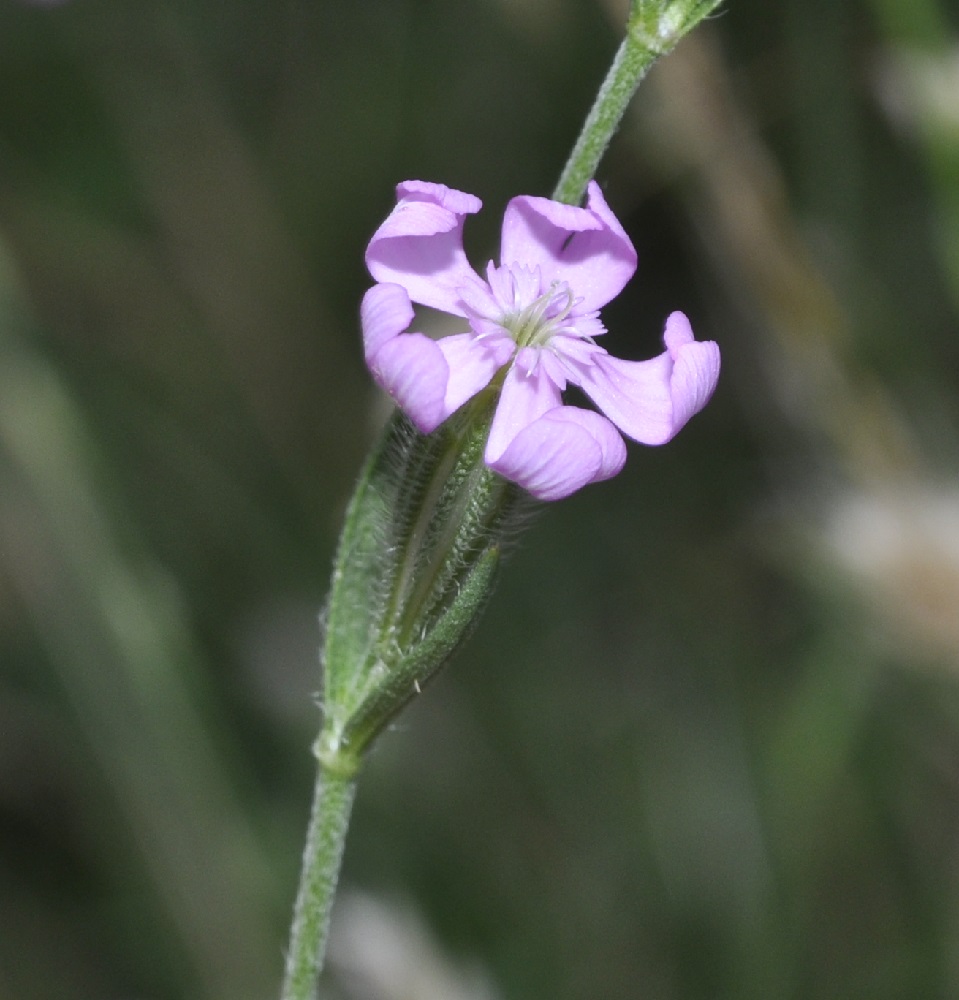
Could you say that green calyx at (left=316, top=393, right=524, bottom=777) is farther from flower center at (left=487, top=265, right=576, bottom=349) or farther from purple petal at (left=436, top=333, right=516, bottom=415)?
flower center at (left=487, top=265, right=576, bottom=349)

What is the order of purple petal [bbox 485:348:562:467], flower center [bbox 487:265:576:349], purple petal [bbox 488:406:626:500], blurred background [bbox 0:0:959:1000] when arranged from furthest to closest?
blurred background [bbox 0:0:959:1000] < flower center [bbox 487:265:576:349] < purple petal [bbox 485:348:562:467] < purple petal [bbox 488:406:626:500]

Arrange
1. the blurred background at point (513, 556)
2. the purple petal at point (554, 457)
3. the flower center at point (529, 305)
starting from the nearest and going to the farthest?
the purple petal at point (554, 457)
the flower center at point (529, 305)
the blurred background at point (513, 556)

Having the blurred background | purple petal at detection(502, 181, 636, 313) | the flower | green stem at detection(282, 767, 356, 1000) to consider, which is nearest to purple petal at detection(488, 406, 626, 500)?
the flower

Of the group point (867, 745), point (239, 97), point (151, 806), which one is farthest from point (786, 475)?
point (239, 97)

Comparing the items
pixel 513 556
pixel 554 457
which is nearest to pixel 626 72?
pixel 554 457

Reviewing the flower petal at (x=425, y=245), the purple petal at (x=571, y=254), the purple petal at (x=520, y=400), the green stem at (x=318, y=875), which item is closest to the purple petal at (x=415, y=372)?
the purple petal at (x=520, y=400)

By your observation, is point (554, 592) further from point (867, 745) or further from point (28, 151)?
point (28, 151)

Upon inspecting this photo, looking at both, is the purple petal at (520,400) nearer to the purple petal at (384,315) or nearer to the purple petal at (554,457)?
the purple petal at (554,457)
